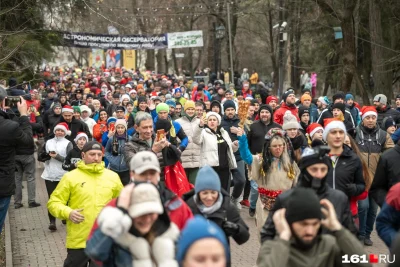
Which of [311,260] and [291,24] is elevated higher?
[291,24]

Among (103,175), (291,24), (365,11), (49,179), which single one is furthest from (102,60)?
(103,175)

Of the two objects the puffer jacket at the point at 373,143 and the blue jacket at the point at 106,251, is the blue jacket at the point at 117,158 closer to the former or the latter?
the puffer jacket at the point at 373,143

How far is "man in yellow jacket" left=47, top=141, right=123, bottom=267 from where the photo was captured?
721cm

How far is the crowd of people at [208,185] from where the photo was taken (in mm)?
4527

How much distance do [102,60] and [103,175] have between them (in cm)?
6725

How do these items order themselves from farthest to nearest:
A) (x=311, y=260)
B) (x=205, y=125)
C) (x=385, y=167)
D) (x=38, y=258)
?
(x=205, y=125), (x=38, y=258), (x=385, y=167), (x=311, y=260)

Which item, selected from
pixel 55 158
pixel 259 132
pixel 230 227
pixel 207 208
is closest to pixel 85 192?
pixel 207 208

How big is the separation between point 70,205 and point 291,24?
2885 centimetres

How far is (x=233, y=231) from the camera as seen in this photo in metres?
6.05

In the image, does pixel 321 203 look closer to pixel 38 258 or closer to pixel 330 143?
pixel 330 143

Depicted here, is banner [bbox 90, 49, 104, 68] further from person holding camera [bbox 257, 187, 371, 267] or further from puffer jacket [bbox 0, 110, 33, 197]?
person holding camera [bbox 257, 187, 371, 267]

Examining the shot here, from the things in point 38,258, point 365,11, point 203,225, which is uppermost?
point 365,11

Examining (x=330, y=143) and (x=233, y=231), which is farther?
(x=330, y=143)

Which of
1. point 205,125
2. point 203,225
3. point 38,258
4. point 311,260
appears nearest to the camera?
point 203,225
